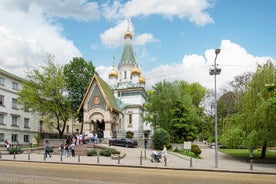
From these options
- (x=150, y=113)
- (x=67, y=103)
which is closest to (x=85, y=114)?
Result: (x=67, y=103)

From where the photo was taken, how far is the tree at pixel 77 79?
158ft

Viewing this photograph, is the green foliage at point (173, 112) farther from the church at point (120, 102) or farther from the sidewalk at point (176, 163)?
the sidewalk at point (176, 163)

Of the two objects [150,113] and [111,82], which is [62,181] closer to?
[150,113]

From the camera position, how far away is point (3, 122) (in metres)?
47.6

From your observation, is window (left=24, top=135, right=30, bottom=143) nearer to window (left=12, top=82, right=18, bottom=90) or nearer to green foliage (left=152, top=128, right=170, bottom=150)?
window (left=12, top=82, right=18, bottom=90)

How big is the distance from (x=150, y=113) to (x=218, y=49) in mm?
28983

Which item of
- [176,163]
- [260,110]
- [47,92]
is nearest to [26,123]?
[47,92]

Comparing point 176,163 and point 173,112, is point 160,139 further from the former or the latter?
point 176,163

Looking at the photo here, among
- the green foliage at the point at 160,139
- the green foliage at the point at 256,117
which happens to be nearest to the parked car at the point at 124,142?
the green foliage at the point at 160,139

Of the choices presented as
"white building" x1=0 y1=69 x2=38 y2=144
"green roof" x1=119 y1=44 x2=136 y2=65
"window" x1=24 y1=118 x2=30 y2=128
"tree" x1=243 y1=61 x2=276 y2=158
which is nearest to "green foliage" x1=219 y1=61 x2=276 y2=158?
"tree" x1=243 y1=61 x2=276 y2=158

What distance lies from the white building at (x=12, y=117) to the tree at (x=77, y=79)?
34.0 ft

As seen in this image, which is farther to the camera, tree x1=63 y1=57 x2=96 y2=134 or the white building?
tree x1=63 y1=57 x2=96 y2=134

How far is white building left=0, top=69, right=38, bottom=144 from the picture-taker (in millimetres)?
47750

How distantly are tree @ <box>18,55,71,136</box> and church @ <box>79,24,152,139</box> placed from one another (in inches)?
144
